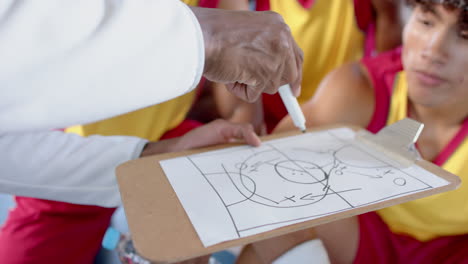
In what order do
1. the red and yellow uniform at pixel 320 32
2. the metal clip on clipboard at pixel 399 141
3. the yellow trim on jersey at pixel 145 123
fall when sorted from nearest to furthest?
the metal clip on clipboard at pixel 399 141, the yellow trim on jersey at pixel 145 123, the red and yellow uniform at pixel 320 32

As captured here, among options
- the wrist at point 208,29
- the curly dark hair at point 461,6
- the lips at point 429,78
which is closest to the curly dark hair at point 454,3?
the curly dark hair at point 461,6

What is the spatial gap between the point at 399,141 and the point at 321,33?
0.62m

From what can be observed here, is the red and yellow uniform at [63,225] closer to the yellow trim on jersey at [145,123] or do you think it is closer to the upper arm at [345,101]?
the yellow trim on jersey at [145,123]

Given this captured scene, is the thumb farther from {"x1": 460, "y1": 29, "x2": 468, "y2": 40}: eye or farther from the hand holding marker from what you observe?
{"x1": 460, "y1": 29, "x2": 468, "y2": 40}: eye

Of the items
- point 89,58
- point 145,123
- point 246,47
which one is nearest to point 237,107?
point 145,123

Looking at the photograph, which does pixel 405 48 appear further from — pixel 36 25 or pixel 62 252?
pixel 62 252

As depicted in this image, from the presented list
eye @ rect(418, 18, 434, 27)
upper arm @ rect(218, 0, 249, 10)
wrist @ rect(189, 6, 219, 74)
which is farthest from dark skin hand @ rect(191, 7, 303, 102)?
upper arm @ rect(218, 0, 249, 10)

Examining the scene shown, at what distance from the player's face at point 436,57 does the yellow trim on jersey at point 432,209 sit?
0.04m

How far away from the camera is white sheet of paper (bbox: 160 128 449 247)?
1.24ft

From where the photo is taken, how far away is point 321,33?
1086 mm

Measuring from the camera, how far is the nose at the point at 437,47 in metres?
0.61

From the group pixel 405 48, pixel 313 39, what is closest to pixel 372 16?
pixel 313 39

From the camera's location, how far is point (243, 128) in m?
0.57

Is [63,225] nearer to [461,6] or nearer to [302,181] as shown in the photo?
[302,181]
